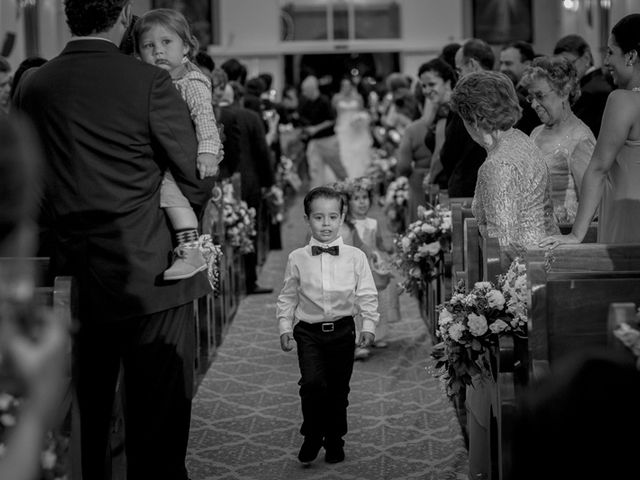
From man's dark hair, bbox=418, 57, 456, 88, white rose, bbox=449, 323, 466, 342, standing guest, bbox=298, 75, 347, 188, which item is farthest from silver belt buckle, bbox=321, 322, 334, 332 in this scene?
standing guest, bbox=298, 75, 347, 188

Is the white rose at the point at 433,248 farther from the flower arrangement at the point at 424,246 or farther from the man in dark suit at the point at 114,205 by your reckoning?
the man in dark suit at the point at 114,205

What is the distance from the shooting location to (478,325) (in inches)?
193

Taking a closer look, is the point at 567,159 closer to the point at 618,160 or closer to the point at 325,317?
the point at 618,160

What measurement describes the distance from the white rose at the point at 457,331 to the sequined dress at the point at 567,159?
7.30 ft

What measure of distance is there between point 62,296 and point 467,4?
87.7 feet

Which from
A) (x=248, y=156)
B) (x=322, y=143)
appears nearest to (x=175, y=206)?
(x=248, y=156)

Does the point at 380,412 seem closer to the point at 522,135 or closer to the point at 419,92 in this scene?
the point at 522,135

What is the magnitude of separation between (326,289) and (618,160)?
155 cm

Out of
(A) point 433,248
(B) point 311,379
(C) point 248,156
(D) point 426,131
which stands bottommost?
(B) point 311,379

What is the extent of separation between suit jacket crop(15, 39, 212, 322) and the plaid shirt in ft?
0.77

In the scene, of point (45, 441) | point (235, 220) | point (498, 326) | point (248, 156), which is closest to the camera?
point (45, 441)

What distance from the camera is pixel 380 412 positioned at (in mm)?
7102

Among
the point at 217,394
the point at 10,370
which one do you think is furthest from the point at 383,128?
the point at 10,370

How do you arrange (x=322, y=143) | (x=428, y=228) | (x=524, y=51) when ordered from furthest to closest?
(x=322, y=143)
(x=524, y=51)
(x=428, y=228)
